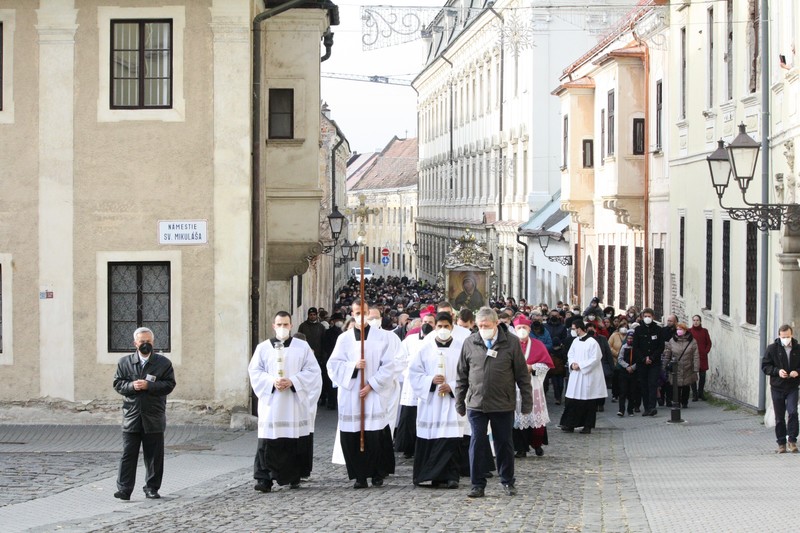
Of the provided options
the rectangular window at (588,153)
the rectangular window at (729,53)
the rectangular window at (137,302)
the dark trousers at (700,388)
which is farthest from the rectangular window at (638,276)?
the rectangular window at (137,302)

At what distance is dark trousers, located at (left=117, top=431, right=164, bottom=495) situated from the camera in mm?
13922

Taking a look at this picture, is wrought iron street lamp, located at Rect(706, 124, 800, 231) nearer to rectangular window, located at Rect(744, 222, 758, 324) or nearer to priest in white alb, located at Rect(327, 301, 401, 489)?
rectangular window, located at Rect(744, 222, 758, 324)

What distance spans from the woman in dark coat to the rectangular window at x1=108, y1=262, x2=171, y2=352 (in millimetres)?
8150

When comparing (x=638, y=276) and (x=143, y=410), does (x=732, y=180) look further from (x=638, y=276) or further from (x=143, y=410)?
(x=143, y=410)

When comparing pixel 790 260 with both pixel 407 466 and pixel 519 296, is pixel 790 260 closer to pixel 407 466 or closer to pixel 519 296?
pixel 407 466

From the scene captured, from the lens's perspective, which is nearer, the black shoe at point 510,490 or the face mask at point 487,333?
the face mask at point 487,333

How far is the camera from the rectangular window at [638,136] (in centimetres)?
3444

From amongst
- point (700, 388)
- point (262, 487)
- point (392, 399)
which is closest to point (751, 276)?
point (700, 388)

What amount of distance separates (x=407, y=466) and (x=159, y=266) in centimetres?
579

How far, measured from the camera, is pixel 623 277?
3691cm

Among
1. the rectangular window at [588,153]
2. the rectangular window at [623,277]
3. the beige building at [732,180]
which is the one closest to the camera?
the beige building at [732,180]

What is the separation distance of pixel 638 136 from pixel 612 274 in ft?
17.1

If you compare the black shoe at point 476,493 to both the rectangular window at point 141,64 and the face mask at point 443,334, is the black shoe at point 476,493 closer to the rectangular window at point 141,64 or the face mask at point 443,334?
the face mask at point 443,334

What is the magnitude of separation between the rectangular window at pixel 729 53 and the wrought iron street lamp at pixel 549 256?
19.1 meters
